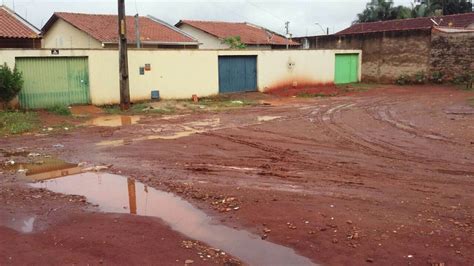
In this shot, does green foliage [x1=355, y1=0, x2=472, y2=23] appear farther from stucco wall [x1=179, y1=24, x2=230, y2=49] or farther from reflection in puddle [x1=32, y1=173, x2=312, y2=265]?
reflection in puddle [x1=32, y1=173, x2=312, y2=265]

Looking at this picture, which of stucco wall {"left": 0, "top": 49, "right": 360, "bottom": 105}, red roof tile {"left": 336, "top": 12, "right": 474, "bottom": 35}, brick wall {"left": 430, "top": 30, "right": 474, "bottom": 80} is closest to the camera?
stucco wall {"left": 0, "top": 49, "right": 360, "bottom": 105}

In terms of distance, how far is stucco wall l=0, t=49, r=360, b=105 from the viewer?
757 inches

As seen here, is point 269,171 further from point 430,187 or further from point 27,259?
point 27,259

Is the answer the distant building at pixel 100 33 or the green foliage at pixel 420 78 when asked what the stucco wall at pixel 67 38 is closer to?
the distant building at pixel 100 33

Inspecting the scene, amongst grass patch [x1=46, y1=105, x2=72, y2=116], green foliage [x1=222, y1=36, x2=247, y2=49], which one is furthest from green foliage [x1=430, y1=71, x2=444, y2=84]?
grass patch [x1=46, y1=105, x2=72, y2=116]

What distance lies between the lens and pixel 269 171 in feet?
28.8

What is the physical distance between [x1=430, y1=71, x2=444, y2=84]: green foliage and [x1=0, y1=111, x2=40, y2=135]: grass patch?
22720mm

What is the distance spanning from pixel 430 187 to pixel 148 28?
95.2 feet

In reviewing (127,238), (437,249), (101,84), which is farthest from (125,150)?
(101,84)

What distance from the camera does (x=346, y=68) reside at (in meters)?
31.0

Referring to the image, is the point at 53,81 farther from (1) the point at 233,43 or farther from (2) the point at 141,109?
(1) the point at 233,43

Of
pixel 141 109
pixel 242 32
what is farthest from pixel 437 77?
pixel 141 109

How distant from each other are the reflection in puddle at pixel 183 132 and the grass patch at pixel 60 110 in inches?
195

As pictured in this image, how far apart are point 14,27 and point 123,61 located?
28.6 feet
